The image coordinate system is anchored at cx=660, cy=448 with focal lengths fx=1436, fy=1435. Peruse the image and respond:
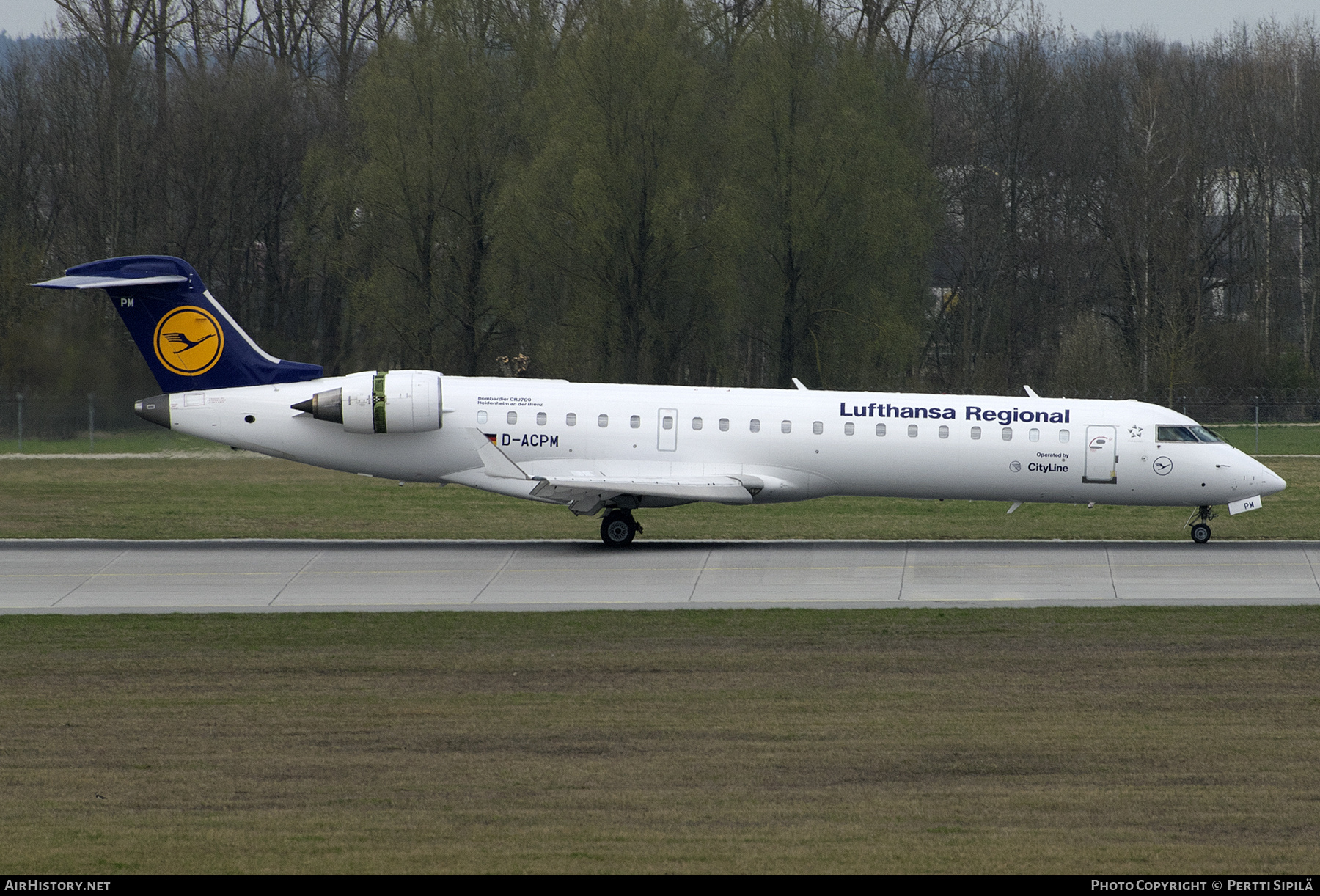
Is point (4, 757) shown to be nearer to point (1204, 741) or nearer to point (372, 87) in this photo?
point (1204, 741)

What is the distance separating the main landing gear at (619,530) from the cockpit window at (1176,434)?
9.64m

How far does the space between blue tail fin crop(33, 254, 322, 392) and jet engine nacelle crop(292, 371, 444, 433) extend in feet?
5.66

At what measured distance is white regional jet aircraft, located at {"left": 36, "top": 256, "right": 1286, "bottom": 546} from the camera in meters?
25.8

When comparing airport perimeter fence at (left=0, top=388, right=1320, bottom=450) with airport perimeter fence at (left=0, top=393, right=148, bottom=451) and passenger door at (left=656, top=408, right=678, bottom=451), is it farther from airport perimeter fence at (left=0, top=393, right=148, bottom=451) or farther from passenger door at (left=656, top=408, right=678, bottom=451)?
passenger door at (left=656, top=408, right=678, bottom=451)

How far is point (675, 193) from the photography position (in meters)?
49.9

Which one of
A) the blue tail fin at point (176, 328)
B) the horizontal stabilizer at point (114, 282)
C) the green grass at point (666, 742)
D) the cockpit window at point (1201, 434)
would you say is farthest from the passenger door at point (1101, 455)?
the horizontal stabilizer at point (114, 282)

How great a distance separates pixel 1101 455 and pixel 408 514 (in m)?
14.6

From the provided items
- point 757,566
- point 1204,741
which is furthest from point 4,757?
point 757,566

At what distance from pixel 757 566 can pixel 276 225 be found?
43896 millimetres

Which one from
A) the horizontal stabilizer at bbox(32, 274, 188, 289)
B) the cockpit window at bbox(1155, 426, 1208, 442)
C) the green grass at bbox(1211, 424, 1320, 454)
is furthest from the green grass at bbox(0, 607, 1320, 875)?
the green grass at bbox(1211, 424, 1320, 454)

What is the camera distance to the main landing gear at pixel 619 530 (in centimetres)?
2577

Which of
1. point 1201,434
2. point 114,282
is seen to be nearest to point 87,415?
point 114,282

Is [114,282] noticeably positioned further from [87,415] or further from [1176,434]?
[1176,434]

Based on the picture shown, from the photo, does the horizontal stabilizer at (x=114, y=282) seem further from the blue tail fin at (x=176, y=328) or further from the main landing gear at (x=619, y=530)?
the main landing gear at (x=619, y=530)
